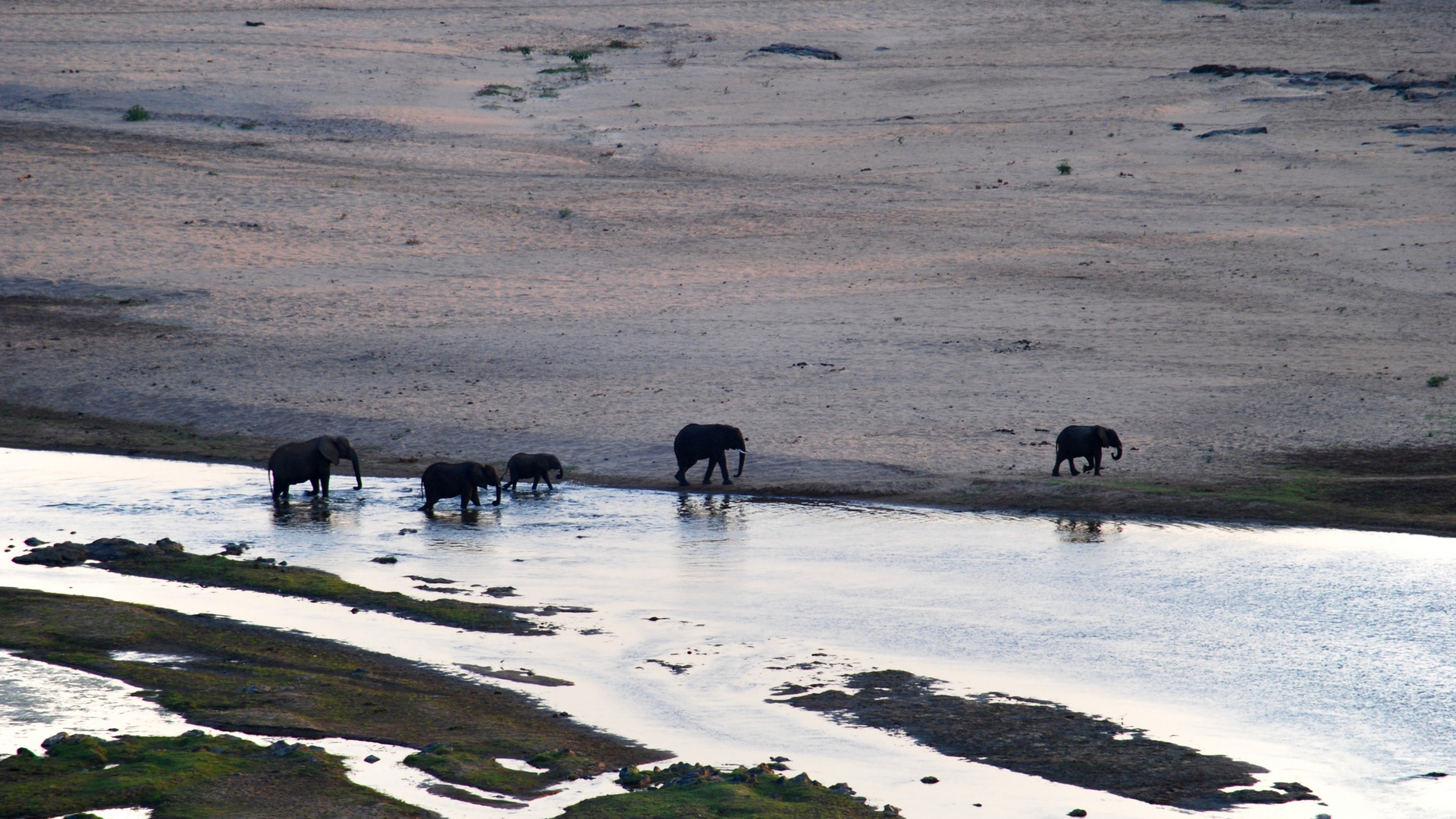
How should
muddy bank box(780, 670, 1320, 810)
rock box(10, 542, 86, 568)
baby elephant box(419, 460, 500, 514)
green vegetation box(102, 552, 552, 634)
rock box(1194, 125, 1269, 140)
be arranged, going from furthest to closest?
rock box(1194, 125, 1269, 140), baby elephant box(419, 460, 500, 514), rock box(10, 542, 86, 568), green vegetation box(102, 552, 552, 634), muddy bank box(780, 670, 1320, 810)

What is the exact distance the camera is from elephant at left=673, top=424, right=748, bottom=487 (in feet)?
79.8

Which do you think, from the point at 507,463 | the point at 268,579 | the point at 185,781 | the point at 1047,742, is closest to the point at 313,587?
the point at 268,579

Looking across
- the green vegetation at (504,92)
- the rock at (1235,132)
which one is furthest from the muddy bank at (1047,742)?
the green vegetation at (504,92)

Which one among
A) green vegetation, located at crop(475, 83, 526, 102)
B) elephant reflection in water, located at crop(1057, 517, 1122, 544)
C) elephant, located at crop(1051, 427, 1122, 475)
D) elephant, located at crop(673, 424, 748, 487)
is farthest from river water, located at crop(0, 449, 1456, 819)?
green vegetation, located at crop(475, 83, 526, 102)

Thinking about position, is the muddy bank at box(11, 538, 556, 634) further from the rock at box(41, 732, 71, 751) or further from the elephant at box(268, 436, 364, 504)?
the rock at box(41, 732, 71, 751)

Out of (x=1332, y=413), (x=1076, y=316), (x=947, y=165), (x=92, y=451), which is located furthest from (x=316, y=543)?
(x=947, y=165)

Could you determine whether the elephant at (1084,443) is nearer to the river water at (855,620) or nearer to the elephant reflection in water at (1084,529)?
the elephant reflection in water at (1084,529)

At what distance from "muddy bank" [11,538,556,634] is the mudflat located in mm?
7184

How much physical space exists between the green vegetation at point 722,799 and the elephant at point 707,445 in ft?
41.7

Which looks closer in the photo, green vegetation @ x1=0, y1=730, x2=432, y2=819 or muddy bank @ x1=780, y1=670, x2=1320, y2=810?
green vegetation @ x1=0, y1=730, x2=432, y2=819

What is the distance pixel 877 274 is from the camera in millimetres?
40656

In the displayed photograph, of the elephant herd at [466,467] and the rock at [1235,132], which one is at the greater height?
the rock at [1235,132]

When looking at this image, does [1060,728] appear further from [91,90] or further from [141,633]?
[91,90]

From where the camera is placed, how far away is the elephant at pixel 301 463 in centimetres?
2308
